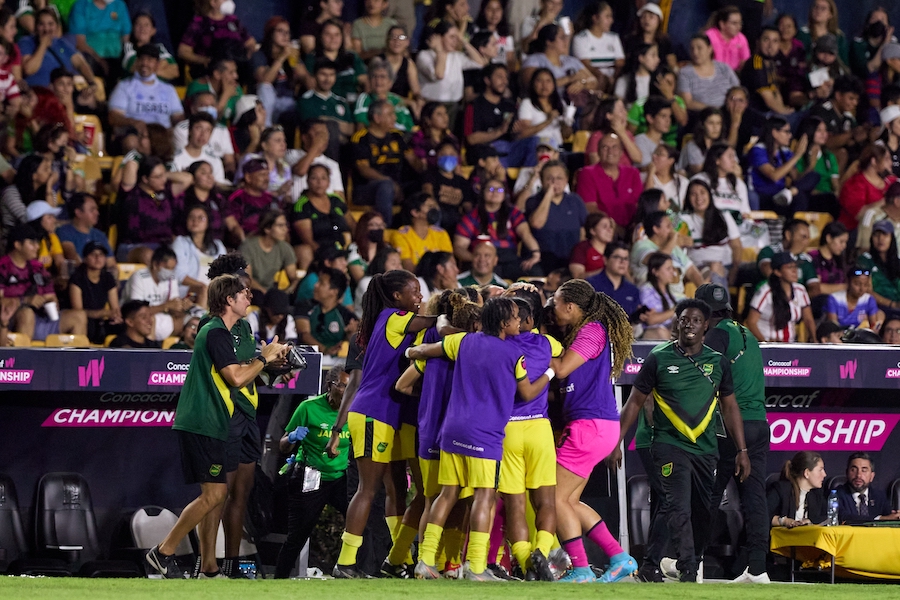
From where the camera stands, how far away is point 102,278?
11.4 metres

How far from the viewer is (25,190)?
12031 millimetres

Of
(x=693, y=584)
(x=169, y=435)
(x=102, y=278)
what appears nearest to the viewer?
(x=693, y=584)

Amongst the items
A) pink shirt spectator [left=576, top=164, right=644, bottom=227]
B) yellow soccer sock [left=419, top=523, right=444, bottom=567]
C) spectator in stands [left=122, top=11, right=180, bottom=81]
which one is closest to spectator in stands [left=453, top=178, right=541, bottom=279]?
pink shirt spectator [left=576, top=164, right=644, bottom=227]

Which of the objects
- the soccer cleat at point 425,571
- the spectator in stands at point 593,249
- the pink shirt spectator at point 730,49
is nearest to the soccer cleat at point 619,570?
the soccer cleat at point 425,571

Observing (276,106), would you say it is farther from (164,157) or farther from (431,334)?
(431,334)

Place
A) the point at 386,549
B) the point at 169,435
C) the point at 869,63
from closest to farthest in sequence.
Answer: the point at 386,549 < the point at 169,435 < the point at 869,63

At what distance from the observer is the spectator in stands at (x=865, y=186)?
15.0 metres

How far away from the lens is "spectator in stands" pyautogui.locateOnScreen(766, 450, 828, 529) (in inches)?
404

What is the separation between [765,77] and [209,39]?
686 centimetres

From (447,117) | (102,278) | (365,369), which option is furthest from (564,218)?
(365,369)

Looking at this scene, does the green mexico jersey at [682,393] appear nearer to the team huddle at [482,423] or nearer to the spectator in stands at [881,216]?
the team huddle at [482,423]

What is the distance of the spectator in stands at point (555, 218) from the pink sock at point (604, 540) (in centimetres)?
556

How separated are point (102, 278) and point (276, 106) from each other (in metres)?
3.59

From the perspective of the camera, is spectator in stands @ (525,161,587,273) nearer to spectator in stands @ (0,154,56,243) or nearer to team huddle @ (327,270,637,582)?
spectator in stands @ (0,154,56,243)
